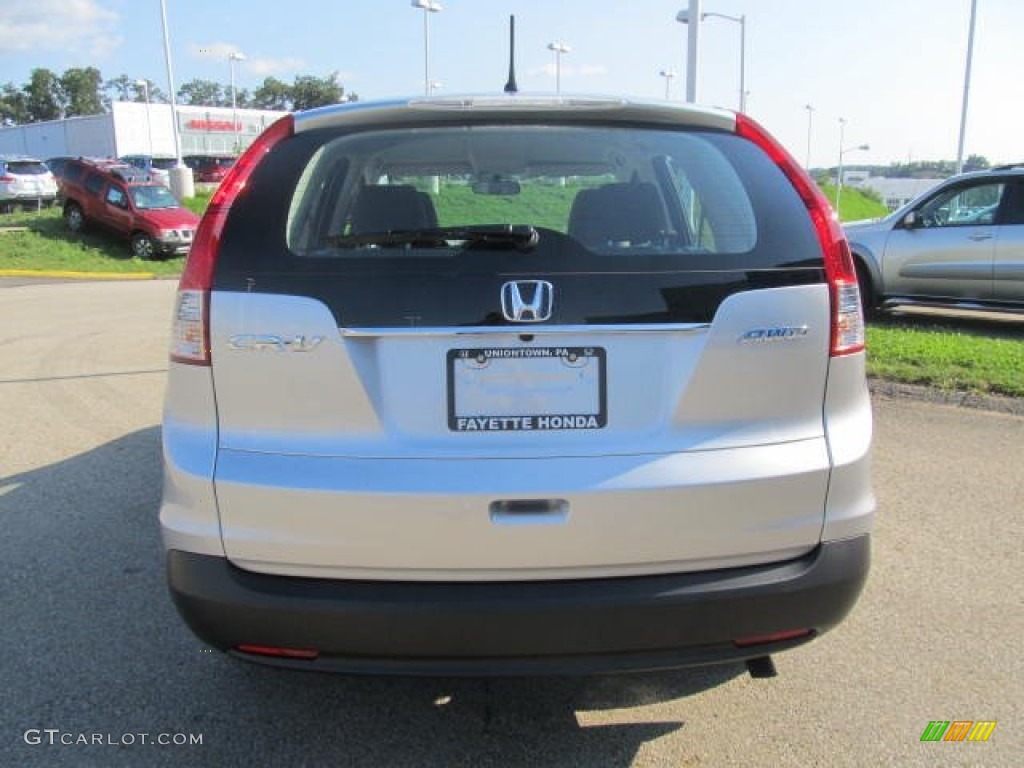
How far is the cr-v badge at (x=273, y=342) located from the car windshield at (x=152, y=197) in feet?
68.1

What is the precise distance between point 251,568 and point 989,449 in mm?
4648

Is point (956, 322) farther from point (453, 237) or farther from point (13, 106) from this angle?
point (13, 106)

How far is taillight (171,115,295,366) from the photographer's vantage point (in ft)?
7.31

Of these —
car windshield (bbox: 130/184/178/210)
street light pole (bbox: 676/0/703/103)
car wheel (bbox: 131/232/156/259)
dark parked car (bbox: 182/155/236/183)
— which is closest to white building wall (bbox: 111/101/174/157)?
dark parked car (bbox: 182/155/236/183)

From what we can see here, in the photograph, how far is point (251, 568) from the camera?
2.20 m

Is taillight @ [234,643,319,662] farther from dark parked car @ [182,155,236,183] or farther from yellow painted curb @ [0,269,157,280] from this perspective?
dark parked car @ [182,155,236,183]

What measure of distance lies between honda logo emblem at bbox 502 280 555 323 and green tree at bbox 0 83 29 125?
12200 cm

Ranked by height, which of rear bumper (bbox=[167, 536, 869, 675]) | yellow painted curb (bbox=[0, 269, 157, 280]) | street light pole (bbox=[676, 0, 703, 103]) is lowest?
yellow painted curb (bbox=[0, 269, 157, 280])

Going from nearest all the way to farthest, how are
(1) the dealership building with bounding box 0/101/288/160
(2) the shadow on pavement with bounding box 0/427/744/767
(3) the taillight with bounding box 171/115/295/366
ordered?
1. (3) the taillight with bounding box 171/115/295/366
2. (2) the shadow on pavement with bounding box 0/427/744/767
3. (1) the dealership building with bounding box 0/101/288/160

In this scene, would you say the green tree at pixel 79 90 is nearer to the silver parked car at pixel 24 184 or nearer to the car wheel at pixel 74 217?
the silver parked car at pixel 24 184

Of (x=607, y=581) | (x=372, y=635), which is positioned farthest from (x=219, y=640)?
(x=607, y=581)

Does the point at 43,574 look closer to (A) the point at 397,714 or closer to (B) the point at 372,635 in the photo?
(A) the point at 397,714

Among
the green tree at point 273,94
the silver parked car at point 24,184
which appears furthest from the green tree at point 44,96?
the silver parked car at point 24,184

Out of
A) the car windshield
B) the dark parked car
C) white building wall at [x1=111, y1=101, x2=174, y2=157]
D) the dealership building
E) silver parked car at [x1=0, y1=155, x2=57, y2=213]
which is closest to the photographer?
the car windshield
